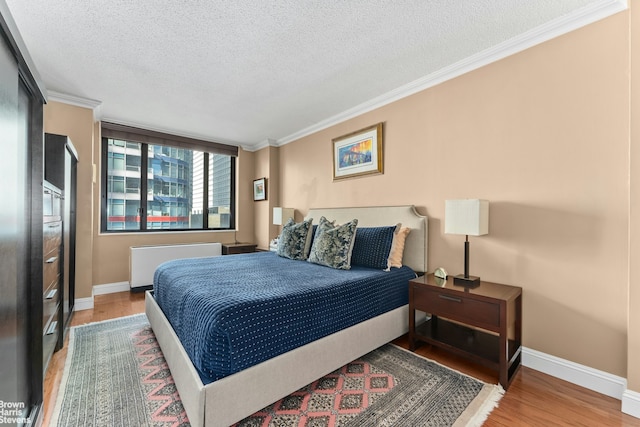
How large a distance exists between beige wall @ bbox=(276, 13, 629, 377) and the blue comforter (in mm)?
905

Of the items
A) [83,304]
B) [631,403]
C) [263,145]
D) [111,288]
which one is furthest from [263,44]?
[111,288]

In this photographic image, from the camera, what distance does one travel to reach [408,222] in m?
2.90

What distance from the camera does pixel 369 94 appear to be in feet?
10.4

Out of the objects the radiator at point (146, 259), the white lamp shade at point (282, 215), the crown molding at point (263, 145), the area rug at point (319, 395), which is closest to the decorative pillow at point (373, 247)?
the area rug at point (319, 395)

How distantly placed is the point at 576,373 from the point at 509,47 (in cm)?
242

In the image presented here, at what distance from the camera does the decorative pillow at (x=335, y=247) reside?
263cm

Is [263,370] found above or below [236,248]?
below

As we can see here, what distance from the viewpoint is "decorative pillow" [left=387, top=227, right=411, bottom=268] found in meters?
2.71

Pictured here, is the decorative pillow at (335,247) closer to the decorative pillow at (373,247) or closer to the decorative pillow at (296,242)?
the decorative pillow at (373,247)

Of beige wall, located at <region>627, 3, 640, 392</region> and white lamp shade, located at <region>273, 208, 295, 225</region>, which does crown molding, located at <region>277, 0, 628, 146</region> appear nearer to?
beige wall, located at <region>627, 3, 640, 392</region>

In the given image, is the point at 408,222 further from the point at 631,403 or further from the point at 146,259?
the point at 146,259

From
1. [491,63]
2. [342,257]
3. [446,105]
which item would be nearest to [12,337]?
[342,257]

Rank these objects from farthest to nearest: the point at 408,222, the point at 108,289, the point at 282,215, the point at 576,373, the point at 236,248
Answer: the point at 236,248, the point at 282,215, the point at 108,289, the point at 408,222, the point at 576,373

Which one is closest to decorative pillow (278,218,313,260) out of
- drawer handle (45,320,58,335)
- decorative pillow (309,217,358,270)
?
decorative pillow (309,217,358,270)
